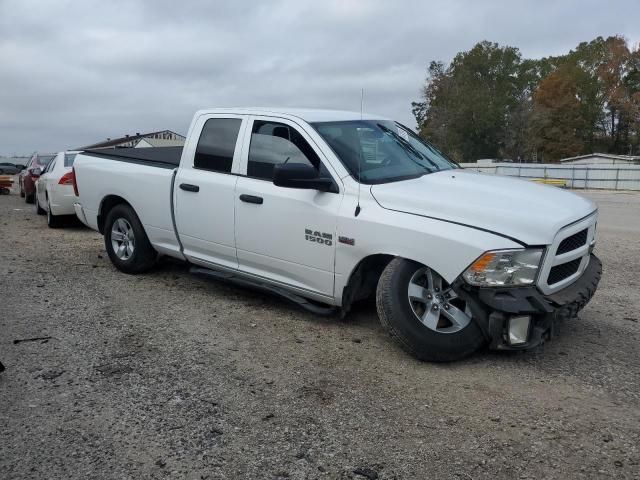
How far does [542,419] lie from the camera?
140 inches

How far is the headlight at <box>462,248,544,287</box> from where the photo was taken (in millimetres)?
3977

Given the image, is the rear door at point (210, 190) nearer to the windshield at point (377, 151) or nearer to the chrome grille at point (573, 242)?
the windshield at point (377, 151)

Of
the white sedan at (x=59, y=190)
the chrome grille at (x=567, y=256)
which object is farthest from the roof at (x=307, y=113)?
the white sedan at (x=59, y=190)

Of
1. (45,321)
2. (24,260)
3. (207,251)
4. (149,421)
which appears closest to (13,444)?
(149,421)

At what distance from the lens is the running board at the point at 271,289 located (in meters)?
5.03

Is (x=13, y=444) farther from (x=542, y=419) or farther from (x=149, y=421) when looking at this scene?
(x=542, y=419)

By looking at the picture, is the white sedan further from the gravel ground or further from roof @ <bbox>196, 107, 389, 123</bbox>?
roof @ <bbox>196, 107, 389, 123</bbox>

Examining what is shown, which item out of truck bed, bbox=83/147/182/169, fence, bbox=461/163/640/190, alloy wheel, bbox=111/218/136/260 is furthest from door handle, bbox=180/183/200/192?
fence, bbox=461/163/640/190

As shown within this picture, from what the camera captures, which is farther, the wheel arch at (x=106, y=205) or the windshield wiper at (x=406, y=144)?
the wheel arch at (x=106, y=205)

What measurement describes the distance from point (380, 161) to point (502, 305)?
1.74 metres

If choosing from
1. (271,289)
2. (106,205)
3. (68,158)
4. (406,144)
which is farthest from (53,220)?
(406,144)

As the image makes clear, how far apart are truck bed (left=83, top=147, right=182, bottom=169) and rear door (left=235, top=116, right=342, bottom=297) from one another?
124 cm

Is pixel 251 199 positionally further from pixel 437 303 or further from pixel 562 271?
pixel 562 271

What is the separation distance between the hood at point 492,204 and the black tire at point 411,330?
454 mm
